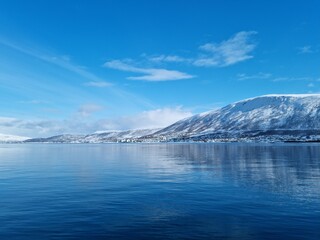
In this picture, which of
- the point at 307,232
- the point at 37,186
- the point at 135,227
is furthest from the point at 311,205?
the point at 37,186

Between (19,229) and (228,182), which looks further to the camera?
(228,182)

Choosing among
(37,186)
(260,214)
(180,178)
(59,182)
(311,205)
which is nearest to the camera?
(260,214)

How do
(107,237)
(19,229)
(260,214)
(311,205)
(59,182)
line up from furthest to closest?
1. (59,182)
2. (311,205)
3. (260,214)
4. (19,229)
5. (107,237)

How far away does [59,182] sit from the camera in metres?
52.2

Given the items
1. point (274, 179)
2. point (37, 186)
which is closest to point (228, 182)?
point (274, 179)

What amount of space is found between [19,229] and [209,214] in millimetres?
16953

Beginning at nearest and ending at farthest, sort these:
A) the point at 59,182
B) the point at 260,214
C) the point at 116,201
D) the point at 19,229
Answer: the point at 19,229
the point at 260,214
the point at 116,201
the point at 59,182

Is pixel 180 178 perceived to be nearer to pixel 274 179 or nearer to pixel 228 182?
pixel 228 182

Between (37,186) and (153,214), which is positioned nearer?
(153,214)

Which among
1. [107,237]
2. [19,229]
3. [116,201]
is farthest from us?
[116,201]

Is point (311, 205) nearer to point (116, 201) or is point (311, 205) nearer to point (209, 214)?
point (209, 214)

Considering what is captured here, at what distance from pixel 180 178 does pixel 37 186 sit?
23950mm

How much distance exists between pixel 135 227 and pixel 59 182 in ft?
97.4

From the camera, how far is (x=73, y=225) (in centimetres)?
2694
